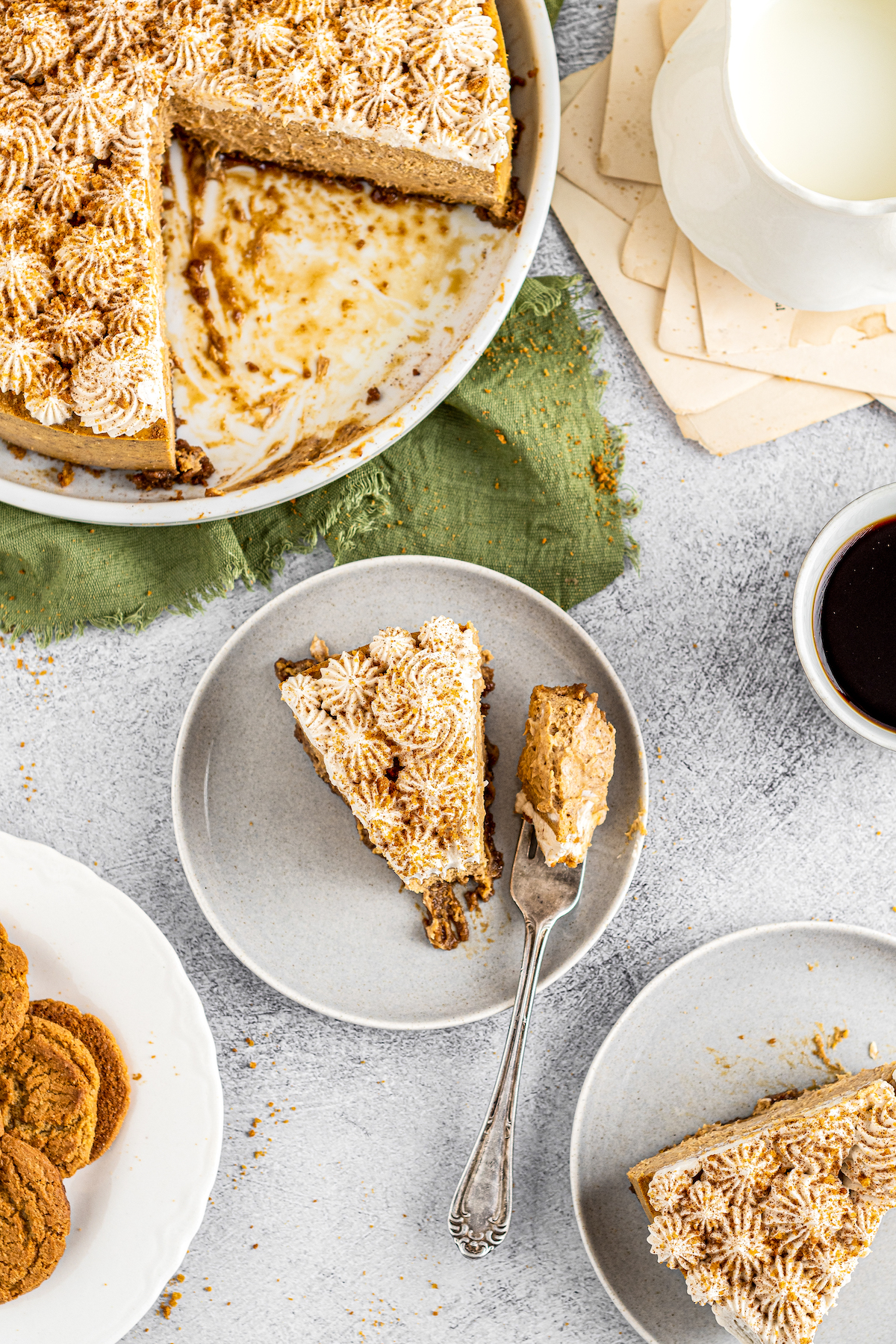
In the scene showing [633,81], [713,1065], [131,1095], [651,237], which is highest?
[633,81]

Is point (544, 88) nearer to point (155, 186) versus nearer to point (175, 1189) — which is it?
point (155, 186)

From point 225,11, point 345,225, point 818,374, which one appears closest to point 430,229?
point 345,225

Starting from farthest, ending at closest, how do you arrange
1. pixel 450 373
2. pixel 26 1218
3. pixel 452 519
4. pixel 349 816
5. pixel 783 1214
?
pixel 452 519, pixel 349 816, pixel 450 373, pixel 26 1218, pixel 783 1214

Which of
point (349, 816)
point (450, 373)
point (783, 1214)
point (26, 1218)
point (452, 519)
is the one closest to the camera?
point (783, 1214)

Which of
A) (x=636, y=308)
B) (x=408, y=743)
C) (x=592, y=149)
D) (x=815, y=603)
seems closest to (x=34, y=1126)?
(x=408, y=743)

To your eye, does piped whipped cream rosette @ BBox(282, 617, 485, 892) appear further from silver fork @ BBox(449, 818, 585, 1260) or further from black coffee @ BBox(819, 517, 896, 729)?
black coffee @ BBox(819, 517, 896, 729)

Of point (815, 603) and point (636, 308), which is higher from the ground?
point (636, 308)

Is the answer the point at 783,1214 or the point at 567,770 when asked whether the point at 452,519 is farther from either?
the point at 783,1214

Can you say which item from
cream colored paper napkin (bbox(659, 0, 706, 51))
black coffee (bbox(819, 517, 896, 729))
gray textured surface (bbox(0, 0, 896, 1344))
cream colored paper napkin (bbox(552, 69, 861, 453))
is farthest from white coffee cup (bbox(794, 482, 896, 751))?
cream colored paper napkin (bbox(659, 0, 706, 51))
